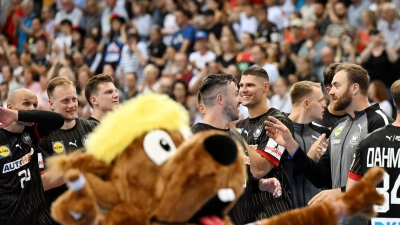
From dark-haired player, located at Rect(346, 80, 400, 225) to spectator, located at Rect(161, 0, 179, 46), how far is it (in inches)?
413

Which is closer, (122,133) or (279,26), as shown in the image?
(122,133)

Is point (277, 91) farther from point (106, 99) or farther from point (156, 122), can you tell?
point (156, 122)

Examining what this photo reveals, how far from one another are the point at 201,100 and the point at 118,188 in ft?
10.2

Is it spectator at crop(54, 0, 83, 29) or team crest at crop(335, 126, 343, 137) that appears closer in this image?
team crest at crop(335, 126, 343, 137)

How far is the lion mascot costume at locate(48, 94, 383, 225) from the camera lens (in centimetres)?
380

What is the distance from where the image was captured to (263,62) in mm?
13414

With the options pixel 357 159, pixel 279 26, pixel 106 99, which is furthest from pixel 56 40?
pixel 357 159

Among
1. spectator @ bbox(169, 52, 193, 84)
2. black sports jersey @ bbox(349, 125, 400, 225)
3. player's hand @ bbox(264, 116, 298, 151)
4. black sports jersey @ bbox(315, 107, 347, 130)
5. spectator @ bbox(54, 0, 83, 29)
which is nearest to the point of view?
black sports jersey @ bbox(349, 125, 400, 225)

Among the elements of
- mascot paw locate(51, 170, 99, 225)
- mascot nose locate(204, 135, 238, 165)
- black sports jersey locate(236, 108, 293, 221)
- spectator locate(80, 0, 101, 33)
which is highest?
spectator locate(80, 0, 101, 33)

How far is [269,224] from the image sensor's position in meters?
4.12

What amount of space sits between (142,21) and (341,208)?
43.6ft

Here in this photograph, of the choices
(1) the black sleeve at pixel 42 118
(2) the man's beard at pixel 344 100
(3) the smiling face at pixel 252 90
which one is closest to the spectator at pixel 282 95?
(3) the smiling face at pixel 252 90

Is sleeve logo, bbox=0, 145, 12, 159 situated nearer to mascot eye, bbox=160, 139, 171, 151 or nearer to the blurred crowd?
mascot eye, bbox=160, 139, 171, 151

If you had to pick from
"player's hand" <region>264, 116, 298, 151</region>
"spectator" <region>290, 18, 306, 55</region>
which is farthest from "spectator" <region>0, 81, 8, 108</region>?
"player's hand" <region>264, 116, 298, 151</region>
